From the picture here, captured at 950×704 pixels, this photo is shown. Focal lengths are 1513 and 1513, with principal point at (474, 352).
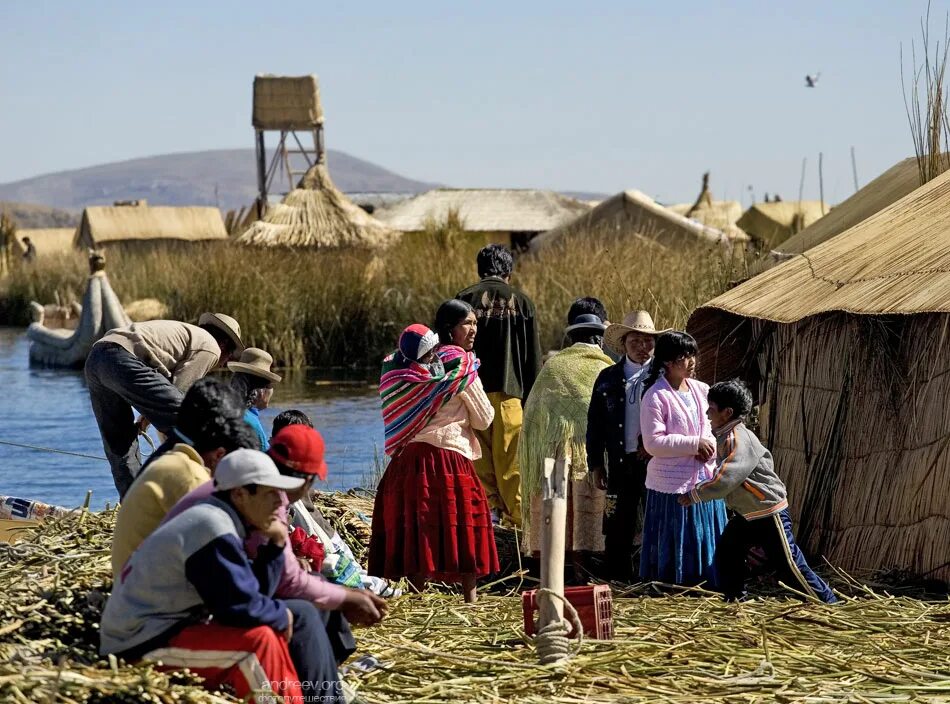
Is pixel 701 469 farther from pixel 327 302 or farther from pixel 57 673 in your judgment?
pixel 327 302

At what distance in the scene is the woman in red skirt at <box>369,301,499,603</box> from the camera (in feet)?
21.9

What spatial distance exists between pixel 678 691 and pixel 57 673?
78.8 inches

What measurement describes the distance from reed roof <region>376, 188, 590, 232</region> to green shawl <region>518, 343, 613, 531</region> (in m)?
22.4

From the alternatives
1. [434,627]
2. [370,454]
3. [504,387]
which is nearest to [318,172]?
[370,454]

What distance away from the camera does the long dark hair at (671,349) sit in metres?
6.57

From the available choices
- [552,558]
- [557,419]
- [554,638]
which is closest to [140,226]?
[557,419]

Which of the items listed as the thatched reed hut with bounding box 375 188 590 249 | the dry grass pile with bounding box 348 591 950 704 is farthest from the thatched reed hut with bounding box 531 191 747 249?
the dry grass pile with bounding box 348 591 950 704

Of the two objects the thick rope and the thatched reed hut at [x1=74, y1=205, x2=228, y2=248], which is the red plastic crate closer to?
Answer: the thick rope

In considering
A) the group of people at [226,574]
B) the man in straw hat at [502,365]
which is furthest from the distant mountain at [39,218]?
the group of people at [226,574]

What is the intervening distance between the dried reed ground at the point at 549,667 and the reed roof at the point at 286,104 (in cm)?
3620

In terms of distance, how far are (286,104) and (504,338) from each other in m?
34.7

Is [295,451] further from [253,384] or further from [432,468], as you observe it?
[432,468]

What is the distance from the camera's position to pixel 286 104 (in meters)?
41.7

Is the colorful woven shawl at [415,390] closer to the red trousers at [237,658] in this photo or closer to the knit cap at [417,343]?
the knit cap at [417,343]
